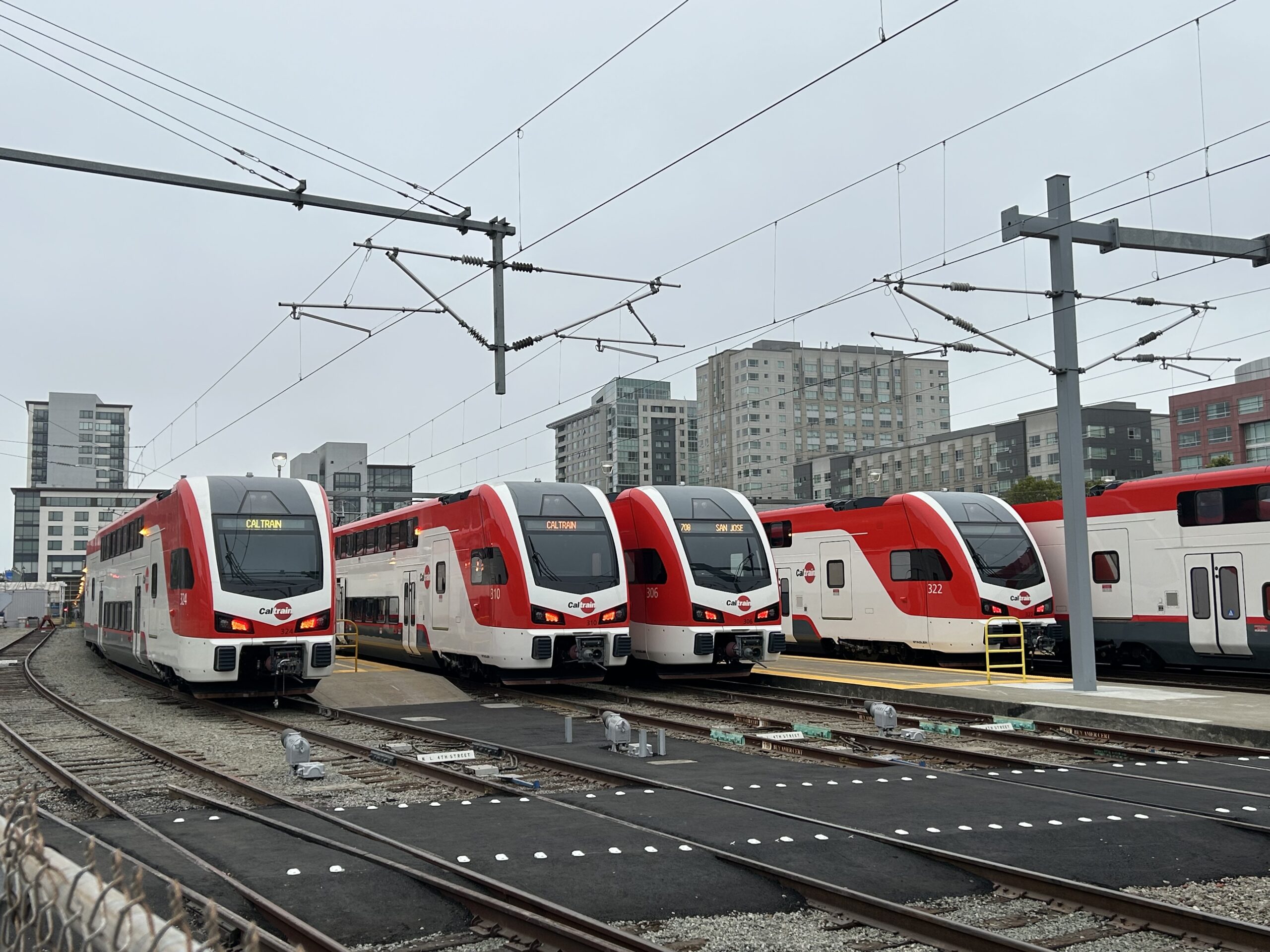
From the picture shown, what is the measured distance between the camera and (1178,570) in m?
19.7

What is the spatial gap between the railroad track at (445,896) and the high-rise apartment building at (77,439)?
3658 inches

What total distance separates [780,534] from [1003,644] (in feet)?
18.6

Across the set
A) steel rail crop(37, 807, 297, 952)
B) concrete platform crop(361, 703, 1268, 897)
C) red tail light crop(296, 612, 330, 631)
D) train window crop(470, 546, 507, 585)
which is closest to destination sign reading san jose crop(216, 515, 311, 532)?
red tail light crop(296, 612, 330, 631)

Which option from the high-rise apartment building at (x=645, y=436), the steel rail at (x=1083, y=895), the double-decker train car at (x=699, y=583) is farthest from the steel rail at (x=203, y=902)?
the high-rise apartment building at (x=645, y=436)

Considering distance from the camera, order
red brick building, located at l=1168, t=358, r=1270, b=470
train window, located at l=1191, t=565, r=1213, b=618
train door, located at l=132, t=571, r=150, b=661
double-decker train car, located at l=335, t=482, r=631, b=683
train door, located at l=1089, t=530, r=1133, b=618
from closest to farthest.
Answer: double-decker train car, located at l=335, t=482, r=631, b=683 < train window, located at l=1191, t=565, r=1213, b=618 < train door, located at l=132, t=571, r=150, b=661 < train door, located at l=1089, t=530, r=1133, b=618 < red brick building, located at l=1168, t=358, r=1270, b=470

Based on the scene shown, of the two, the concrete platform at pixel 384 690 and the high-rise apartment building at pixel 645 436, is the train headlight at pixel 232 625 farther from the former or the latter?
the high-rise apartment building at pixel 645 436

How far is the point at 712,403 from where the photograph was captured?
128 metres

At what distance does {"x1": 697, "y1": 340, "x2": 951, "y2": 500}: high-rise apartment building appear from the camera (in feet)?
429

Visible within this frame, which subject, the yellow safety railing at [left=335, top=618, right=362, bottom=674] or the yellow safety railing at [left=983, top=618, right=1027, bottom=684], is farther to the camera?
the yellow safety railing at [left=335, top=618, right=362, bottom=674]

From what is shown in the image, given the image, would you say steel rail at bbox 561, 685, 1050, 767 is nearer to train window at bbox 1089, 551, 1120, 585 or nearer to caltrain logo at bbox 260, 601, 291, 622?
caltrain logo at bbox 260, 601, 291, 622

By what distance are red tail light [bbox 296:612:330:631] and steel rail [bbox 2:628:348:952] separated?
13.8 feet

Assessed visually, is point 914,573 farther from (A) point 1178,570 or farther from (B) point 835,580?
(A) point 1178,570

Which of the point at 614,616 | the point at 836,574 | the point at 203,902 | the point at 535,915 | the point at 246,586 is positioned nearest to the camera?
the point at 535,915

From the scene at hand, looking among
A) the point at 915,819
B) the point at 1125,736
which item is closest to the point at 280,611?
the point at 915,819
